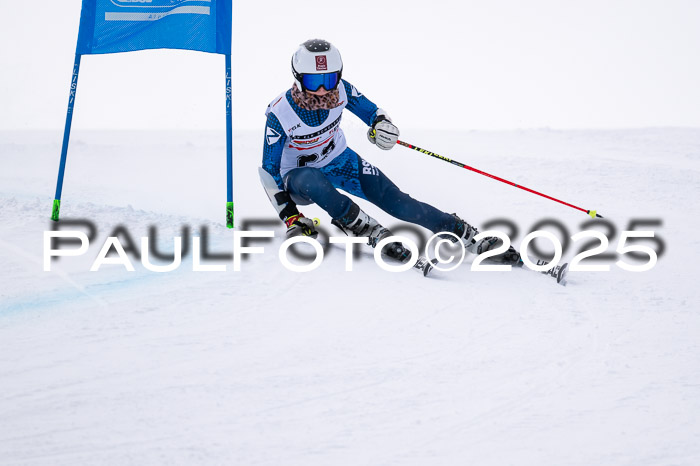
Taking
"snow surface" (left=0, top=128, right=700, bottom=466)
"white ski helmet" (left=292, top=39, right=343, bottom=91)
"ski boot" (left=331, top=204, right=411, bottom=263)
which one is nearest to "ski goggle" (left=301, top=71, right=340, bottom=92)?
"white ski helmet" (left=292, top=39, right=343, bottom=91)

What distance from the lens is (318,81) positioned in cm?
451

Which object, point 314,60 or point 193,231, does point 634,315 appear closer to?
point 314,60

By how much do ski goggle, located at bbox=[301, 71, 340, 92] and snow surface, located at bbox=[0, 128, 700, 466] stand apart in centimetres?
111

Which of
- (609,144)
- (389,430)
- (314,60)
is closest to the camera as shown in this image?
(389,430)

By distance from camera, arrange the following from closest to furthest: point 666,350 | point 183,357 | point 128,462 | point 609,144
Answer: point 128,462
point 183,357
point 666,350
point 609,144

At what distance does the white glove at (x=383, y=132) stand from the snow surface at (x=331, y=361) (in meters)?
0.85

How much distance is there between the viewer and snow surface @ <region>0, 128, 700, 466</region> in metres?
2.63

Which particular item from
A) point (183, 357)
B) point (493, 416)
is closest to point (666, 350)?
point (493, 416)

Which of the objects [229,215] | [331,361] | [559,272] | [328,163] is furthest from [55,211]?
[559,272]

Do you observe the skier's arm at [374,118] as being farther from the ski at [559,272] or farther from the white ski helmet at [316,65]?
the ski at [559,272]

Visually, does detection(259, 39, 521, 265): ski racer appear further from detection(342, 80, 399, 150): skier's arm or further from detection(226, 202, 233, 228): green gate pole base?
detection(226, 202, 233, 228): green gate pole base


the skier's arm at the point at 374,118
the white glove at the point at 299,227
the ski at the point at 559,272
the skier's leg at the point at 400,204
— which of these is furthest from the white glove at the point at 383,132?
the ski at the point at 559,272

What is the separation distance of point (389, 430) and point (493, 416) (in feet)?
1.46

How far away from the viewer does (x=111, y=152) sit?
10.3 meters
